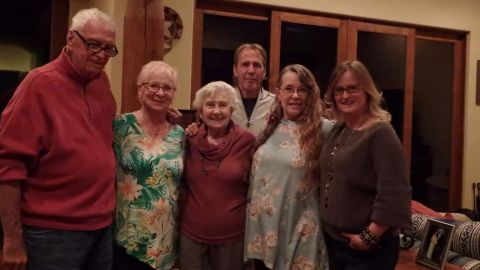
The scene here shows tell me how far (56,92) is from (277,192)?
3.17ft

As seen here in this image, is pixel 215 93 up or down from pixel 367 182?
up

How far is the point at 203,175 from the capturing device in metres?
2.17

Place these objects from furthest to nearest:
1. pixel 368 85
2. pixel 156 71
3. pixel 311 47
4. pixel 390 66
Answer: pixel 390 66 → pixel 311 47 → pixel 156 71 → pixel 368 85

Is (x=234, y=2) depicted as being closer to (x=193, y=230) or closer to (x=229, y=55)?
(x=229, y=55)

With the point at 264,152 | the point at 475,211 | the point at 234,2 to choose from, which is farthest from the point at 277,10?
the point at 475,211

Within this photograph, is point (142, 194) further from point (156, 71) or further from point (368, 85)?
point (368, 85)

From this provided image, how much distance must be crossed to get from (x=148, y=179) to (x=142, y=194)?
0.06 meters

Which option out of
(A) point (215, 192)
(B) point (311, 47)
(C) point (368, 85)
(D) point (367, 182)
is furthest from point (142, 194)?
(B) point (311, 47)

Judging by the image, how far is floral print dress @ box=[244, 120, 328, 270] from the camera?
2.16 metres

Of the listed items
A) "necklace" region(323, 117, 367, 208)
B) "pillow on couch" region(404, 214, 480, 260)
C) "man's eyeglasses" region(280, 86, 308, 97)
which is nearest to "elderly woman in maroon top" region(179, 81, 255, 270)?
"man's eyeglasses" region(280, 86, 308, 97)

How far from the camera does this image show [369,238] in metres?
1.91

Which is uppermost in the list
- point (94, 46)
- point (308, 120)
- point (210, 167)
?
point (94, 46)

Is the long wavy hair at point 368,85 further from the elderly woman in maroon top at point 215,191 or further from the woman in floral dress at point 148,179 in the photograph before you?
the woman in floral dress at point 148,179

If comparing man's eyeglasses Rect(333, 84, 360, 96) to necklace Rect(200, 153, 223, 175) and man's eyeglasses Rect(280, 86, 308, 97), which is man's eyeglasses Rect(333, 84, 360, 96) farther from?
necklace Rect(200, 153, 223, 175)
